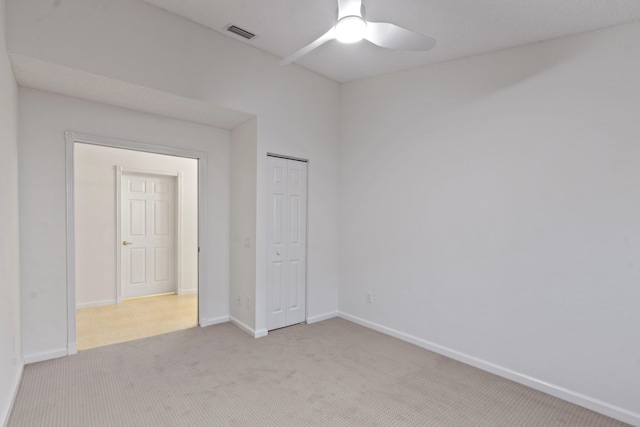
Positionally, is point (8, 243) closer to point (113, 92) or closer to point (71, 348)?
point (71, 348)

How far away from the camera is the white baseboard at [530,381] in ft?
7.42

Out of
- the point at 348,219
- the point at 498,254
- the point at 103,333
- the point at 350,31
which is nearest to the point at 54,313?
the point at 103,333

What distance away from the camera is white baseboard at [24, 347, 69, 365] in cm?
279

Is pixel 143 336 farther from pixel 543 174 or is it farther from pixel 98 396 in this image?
pixel 543 174

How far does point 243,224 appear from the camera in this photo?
12.3ft

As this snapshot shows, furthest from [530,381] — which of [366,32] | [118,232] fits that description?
[118,232]

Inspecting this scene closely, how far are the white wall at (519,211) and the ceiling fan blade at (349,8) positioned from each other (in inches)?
62.7

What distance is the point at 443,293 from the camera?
3207 millimetres

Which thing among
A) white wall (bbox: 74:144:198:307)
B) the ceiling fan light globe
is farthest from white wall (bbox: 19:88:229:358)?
the ceiling fan light globe

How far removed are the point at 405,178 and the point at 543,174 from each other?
1.25 meters

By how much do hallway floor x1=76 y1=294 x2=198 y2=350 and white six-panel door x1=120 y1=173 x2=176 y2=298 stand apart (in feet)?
1.03

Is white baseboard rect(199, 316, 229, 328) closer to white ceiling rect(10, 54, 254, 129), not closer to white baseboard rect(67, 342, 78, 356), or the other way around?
white baseboard rect(67, 342, 78, 356)

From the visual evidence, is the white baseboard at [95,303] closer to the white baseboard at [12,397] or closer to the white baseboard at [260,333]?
the white baseboard at [12,397]

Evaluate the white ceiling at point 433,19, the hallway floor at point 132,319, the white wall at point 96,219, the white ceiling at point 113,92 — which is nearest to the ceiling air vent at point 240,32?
the white ceiling at point 433,19
